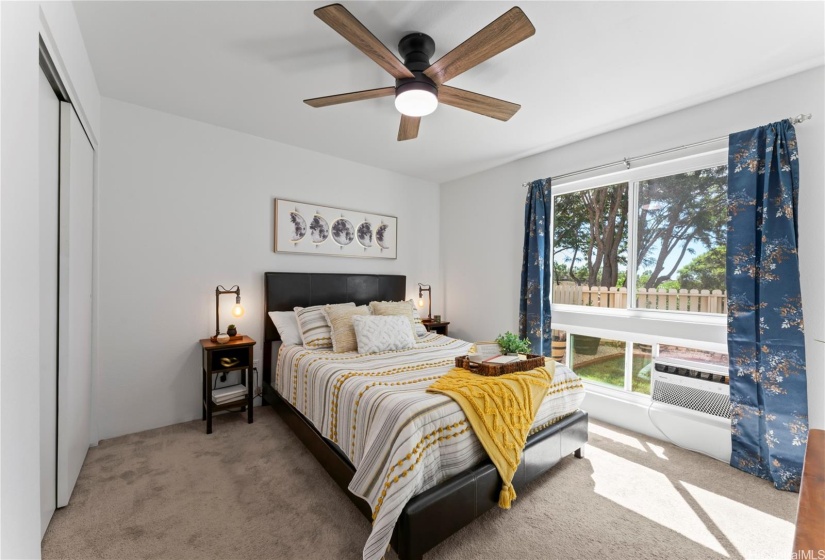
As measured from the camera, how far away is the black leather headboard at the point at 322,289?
3352 millimetres

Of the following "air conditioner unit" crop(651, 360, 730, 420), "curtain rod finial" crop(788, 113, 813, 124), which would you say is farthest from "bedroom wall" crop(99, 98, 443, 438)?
"curtain rod finial" crop(788, 113, 813, 124)

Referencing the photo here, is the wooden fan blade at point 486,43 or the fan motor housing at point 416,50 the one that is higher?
the fan motor housing at point 416,50

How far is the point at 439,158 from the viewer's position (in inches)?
152

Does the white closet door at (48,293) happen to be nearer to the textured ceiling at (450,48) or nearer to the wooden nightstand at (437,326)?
the textured ceiling at (450,48)

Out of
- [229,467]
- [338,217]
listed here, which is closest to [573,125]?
[338,217]

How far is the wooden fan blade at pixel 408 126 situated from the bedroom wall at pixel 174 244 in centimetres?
150

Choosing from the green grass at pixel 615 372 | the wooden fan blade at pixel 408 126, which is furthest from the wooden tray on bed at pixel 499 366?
the wooden fan blade at pixel 408 126

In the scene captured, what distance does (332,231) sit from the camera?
3807 mm

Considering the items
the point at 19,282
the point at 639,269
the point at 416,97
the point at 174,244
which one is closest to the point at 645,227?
the point at 639,269

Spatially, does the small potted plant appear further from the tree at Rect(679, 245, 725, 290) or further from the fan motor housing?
the fan motor housing

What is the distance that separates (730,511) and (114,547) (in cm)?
326

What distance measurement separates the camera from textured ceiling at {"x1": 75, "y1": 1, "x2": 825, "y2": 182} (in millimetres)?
1763

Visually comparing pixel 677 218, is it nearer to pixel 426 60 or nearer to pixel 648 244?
pixel 648 244

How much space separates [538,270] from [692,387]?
1.56 meters
